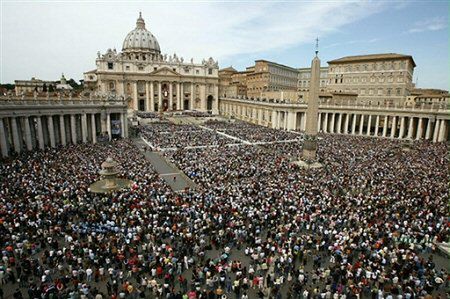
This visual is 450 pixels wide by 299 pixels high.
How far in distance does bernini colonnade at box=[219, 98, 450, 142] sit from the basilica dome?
230ft

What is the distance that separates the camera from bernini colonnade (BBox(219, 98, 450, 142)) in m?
54.0

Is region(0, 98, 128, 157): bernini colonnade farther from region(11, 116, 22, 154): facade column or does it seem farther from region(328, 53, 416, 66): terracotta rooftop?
region(328, 53, 416, 66): terracotta rooftop

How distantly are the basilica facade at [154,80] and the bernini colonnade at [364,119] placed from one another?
39.4m

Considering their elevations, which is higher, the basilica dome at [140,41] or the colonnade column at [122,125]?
the basilica dome at [140,41]

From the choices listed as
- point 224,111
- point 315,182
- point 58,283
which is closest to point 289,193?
point 315,182

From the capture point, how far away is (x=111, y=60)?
339ft

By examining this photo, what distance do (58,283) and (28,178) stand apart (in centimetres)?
1579

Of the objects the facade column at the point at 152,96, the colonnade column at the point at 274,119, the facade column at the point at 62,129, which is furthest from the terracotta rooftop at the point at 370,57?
the facade column at the point at 62,129

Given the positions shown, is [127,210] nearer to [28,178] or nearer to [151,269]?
[151,269]

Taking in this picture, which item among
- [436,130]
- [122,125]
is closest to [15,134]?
[122,125]

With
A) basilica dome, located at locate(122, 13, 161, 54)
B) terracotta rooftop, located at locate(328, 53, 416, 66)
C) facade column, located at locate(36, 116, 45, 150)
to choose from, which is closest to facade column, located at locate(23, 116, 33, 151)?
facade column, located at locate(36, 116, 45, 150)

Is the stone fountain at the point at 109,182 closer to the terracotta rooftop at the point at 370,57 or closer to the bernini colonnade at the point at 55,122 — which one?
the bernini colonnade at the point at 55,122

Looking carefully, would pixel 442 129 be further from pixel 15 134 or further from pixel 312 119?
pixel 15 134

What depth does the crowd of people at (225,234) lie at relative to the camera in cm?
1332
